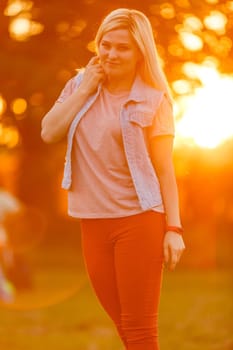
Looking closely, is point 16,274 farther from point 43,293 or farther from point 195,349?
point 195,349

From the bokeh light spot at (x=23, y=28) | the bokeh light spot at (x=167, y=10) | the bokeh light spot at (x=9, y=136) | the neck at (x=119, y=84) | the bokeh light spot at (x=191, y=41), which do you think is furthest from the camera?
the bokeh light spot at (x=9, y=136)

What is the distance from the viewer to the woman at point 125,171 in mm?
3035

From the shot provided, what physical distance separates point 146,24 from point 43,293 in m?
11.3

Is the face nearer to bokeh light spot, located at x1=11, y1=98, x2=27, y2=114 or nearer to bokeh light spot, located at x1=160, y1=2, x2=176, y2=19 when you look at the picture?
bokeh light spot, located at x1=160, y1=2, x2=176, y2=19

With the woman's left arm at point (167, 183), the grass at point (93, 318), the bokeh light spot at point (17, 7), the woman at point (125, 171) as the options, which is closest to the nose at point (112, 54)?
the woman at point (125, 171)

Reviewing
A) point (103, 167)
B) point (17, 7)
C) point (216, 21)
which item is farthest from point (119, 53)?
point (17, 7)

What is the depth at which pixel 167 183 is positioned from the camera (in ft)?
10.2

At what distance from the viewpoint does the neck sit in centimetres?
316

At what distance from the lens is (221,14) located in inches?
207

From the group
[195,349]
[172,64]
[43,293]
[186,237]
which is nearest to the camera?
[172,64]

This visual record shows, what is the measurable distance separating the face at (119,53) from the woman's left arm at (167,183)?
270 mm

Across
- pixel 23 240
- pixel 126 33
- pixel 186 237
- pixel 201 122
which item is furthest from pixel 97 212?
pixel 23 240

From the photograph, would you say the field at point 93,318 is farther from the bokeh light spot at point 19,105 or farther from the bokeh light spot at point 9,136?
the bokeh light spot at point 19,105

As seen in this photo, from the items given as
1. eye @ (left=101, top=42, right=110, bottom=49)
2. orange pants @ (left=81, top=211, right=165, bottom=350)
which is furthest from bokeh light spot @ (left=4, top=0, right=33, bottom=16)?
orange pants @ (left=81, top=211, right=165, bottom=350)
